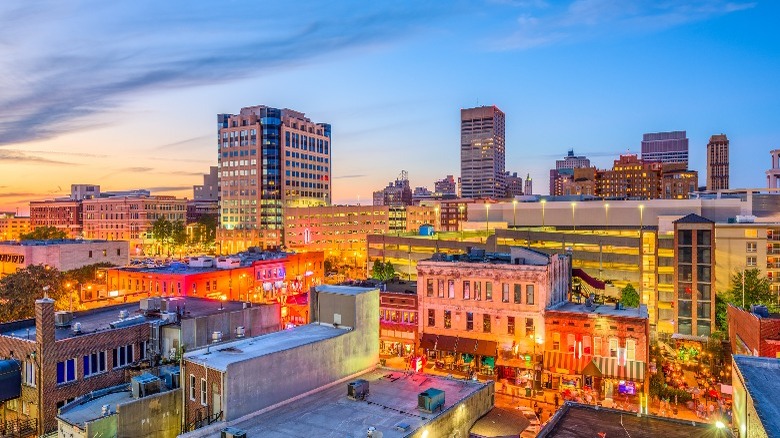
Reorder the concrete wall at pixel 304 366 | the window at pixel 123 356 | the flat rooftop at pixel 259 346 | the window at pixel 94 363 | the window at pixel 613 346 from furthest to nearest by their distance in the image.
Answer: the window at pixel 613 346 → the window at pixel 123 356 → the window at pixel 94 363 → the flat rooftop at pixel 259 346 → the concrete wall at pixel 304 366

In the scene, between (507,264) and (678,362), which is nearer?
(507,264)

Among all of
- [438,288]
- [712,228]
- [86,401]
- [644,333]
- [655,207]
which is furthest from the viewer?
[655,207]

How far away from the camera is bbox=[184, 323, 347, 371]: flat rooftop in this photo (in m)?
28.7

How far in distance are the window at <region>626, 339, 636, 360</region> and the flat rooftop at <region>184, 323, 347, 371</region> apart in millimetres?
28164

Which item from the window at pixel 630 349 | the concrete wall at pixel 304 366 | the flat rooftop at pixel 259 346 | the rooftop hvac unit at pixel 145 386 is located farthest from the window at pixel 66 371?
the window at pixel 630 349

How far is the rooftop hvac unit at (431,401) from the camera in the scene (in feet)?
96.1

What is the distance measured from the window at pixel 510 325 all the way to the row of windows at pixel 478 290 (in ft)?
5.54

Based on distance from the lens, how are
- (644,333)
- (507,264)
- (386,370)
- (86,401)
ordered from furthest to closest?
(507,264) → (644,333) → (386,370) → (86,401)

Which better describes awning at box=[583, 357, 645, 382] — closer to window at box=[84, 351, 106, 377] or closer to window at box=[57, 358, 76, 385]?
window at box=[84, 351, 106, 377]

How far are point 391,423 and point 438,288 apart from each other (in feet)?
106

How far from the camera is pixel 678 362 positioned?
6144 centimetres

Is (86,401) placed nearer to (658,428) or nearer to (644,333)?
(658,428)

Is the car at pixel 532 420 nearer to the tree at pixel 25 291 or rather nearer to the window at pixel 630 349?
the window at pixel 630 349

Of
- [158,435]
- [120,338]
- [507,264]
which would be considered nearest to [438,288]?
[507,264]
